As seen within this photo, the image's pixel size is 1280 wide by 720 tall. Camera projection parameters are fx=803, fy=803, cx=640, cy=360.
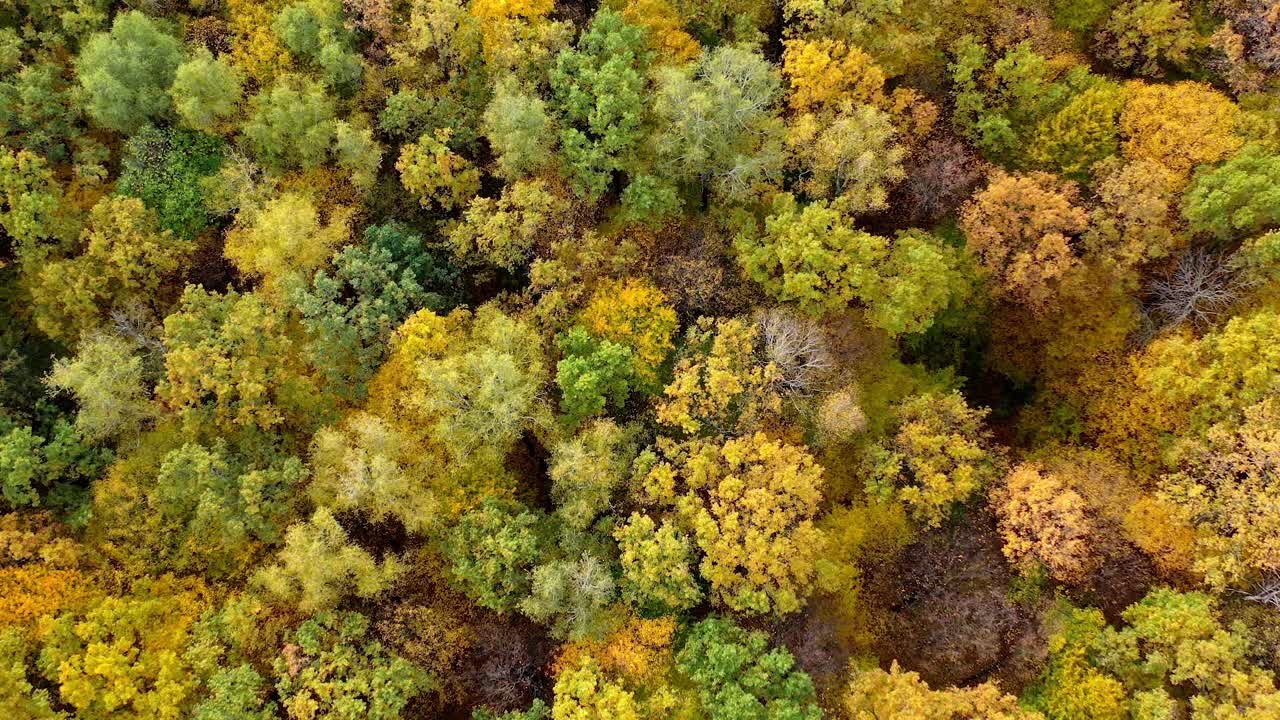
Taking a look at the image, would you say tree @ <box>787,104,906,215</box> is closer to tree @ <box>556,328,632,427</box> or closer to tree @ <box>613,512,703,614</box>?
tree @ <box>556,328,632,427</box>

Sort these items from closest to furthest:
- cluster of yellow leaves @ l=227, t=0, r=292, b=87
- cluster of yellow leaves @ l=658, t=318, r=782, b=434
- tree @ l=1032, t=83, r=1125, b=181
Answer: cluster of yellow leaves @ l=658, t=318, r=782, b=434
tree @ l=1032, t=83, r=1125, b=181
cluster of yellow leaves @ l=227, t=0, r=292, b=87

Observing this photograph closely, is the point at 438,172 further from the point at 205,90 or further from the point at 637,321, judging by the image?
the point at 205,90

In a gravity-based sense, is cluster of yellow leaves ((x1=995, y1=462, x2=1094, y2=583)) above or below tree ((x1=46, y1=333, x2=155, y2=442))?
below

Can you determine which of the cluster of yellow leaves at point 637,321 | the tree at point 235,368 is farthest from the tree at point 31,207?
the cluster of yellow leaves at point 637,321

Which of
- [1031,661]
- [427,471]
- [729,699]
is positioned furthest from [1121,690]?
[427,471]

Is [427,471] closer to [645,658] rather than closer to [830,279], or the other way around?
[645,658]

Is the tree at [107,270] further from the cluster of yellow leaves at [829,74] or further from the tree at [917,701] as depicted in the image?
the tree at [917,701]

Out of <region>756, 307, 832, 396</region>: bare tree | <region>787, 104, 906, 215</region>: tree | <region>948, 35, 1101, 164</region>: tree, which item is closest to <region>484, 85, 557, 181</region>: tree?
<region>787, 104, 906, 215</region>: tree
